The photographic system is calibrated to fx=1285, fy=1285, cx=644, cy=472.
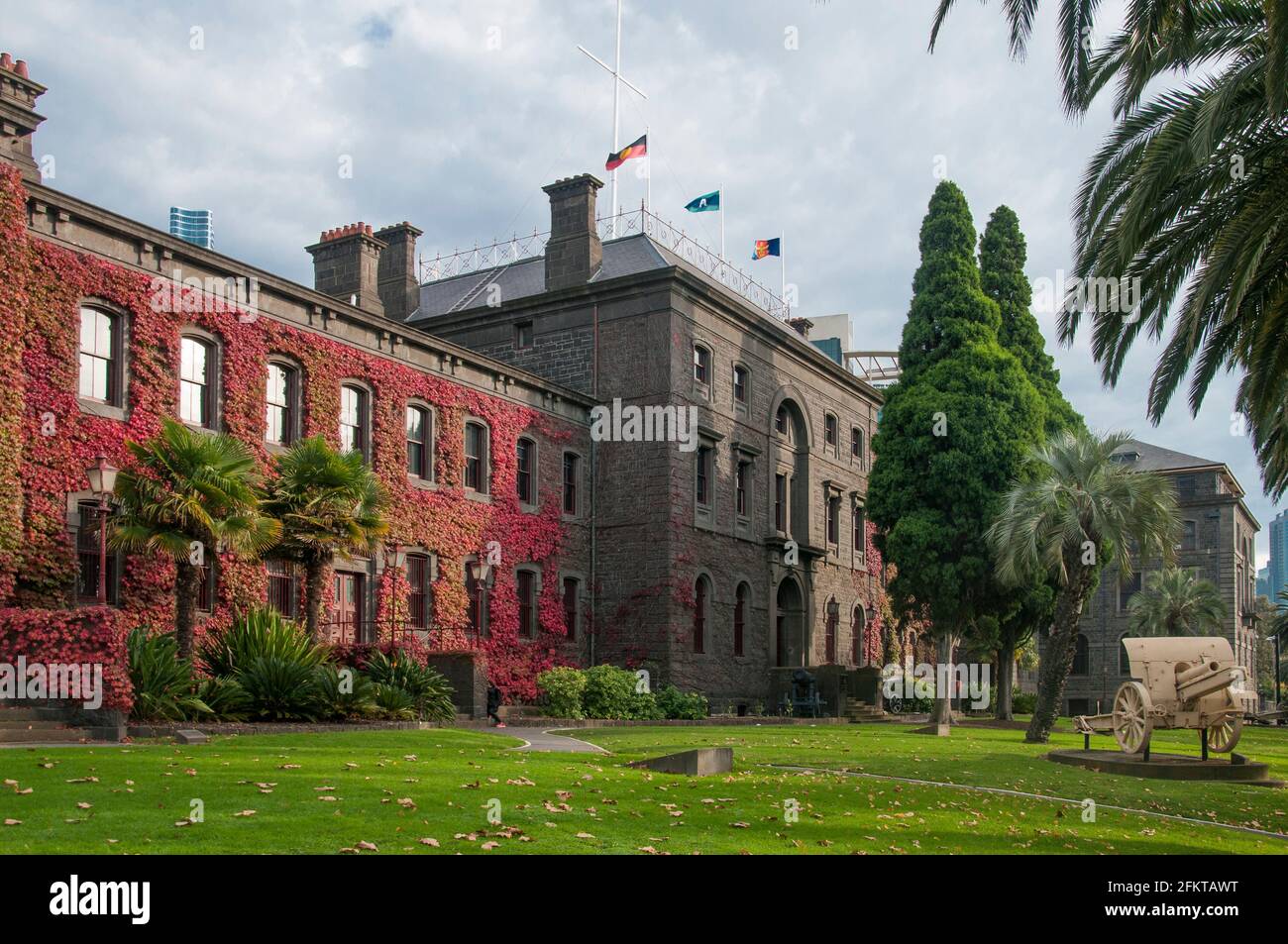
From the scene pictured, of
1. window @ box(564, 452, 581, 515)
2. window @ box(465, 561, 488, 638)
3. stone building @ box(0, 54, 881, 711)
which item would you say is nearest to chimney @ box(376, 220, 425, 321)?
stone building @ box(0, 54, 881, 711)

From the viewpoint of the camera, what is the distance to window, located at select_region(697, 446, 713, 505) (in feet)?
131

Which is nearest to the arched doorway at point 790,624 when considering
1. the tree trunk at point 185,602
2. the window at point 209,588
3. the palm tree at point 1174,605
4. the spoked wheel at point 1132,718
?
the window at point 209,588

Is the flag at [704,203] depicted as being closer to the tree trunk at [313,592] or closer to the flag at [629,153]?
the flag at [629,153]

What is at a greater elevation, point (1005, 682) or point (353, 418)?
point (353, 418)

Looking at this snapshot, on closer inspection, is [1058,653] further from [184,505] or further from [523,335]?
[523,335]

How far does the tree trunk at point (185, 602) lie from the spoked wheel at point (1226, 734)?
53.8 ft

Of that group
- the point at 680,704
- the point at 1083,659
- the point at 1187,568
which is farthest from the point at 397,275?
the point at 1187,568

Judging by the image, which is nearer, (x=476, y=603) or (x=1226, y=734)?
(x=1226, y=734)

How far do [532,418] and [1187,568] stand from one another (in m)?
52.9

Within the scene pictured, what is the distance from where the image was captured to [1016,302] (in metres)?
41.5

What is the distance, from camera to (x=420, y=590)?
3167 centimetres

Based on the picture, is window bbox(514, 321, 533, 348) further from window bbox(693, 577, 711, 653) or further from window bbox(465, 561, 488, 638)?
window bbox(465, 561, 488, 638)

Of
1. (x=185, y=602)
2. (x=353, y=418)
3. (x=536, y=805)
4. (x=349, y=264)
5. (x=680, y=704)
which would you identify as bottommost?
(x=680, y=704)
